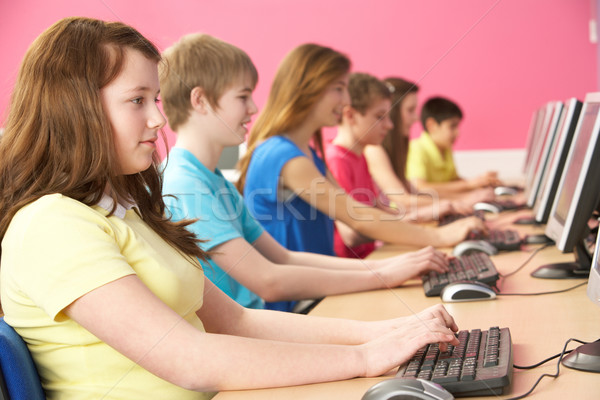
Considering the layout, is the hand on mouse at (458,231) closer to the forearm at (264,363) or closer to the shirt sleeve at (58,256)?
the forearm at (264,363)

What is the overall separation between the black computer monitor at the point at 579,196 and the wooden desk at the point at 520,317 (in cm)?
7

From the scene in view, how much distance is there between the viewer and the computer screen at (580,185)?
1424 millimetres

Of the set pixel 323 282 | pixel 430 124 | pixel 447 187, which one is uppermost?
pixel 323 282

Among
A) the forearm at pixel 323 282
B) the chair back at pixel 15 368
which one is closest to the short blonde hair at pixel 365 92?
the forearm at pixel 323 282

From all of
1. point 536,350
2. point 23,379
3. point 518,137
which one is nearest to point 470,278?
point 536,350

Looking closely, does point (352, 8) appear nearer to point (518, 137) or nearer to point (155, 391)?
point (518, 137)

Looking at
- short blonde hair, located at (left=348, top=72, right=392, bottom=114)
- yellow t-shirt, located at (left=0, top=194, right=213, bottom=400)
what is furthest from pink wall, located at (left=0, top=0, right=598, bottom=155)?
yellow t-shirt, located at (left=0, top=194, right=213, bottom=400)

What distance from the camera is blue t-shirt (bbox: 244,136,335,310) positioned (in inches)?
82.7

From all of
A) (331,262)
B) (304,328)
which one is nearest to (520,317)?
(304,328)

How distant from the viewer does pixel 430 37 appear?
15.0 ft

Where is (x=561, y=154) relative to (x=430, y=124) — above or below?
above

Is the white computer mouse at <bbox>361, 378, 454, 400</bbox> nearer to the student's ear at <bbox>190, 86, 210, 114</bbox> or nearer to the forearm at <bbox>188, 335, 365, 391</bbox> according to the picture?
the forearm at <bbox>188, 335, 365, 391</bbox>

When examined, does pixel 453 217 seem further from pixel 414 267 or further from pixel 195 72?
pixel 195 72

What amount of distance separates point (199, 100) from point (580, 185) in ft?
3.07
